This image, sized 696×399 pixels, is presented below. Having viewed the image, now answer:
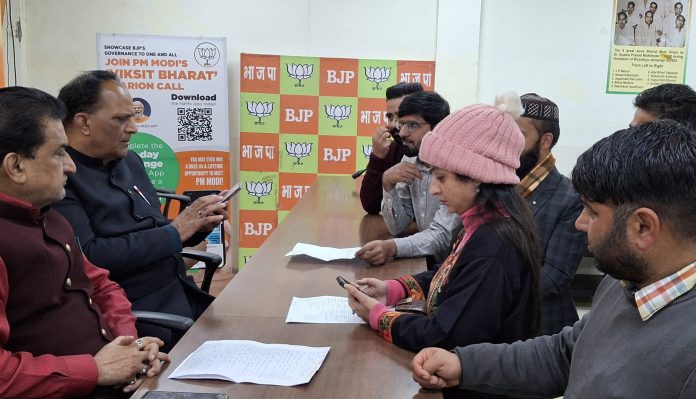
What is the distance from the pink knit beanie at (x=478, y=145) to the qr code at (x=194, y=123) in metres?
3.30

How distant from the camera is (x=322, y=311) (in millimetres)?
1655

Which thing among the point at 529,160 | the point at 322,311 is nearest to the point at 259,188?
the point at 529,160

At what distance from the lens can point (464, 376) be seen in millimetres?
1238

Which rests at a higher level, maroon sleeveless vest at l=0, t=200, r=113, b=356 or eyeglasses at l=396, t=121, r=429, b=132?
eyeglasses at l=396, t=121, r=429, b=132

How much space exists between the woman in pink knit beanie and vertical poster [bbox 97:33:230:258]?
311 cm

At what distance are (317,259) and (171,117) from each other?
2748 mm

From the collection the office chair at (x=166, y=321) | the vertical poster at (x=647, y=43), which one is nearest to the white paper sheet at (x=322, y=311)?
the office chair at (x=166, y=321)

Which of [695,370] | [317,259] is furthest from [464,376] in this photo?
[317,259]

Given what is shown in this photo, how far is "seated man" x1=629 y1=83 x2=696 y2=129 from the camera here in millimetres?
1848

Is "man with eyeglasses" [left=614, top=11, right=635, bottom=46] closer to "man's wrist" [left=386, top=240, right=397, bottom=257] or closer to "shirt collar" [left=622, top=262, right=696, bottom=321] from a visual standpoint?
"man's wrist" [left=386, top=240, right=397, bottom=257]

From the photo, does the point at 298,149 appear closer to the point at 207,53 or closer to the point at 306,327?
the point at 207,53

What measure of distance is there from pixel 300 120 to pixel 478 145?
3.31 meters

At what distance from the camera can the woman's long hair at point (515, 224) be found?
1.37m

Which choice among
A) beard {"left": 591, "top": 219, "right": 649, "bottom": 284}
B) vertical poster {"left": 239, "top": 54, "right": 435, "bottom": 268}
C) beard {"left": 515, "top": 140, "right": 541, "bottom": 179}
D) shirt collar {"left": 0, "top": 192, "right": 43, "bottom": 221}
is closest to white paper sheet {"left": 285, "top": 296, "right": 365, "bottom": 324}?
shirt collar {"left": 0, "top": 192, "right": 43, "bottom": 221}
